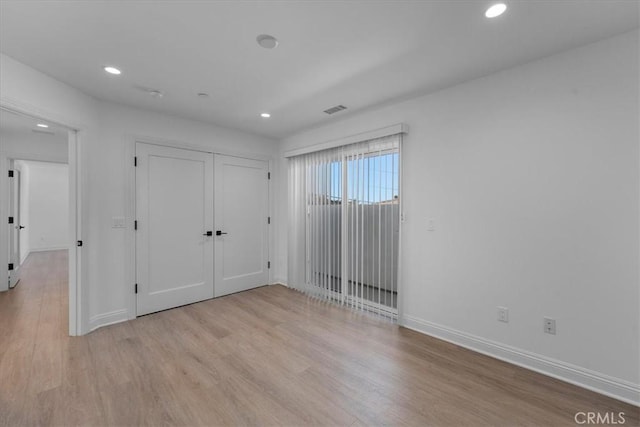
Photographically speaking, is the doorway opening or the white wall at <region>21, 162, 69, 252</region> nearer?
the doorway opening

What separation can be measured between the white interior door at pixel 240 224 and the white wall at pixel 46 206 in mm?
6996

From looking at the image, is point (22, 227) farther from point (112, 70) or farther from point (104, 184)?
point (112, 70)

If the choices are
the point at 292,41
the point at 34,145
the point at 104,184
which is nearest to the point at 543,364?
the point at 292,41

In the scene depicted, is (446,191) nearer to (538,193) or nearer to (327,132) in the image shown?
(538,193)

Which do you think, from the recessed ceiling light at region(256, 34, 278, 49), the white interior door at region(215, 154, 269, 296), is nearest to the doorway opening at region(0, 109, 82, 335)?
the white interior door at region(215, 154, 269, 296)

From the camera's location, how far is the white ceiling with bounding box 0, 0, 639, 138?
168 centimetres

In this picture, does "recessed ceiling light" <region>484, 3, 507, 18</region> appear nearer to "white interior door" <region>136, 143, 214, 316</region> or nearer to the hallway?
"white interior door" <region>136, 143, 214, 316</region>

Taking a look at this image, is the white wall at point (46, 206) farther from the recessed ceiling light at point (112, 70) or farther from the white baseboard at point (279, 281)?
the recessed ceiling light at point (112, 70)

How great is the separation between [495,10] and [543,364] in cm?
266

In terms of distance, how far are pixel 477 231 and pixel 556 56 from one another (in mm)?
1540

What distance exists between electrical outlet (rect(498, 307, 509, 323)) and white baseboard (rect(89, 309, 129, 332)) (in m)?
4.05

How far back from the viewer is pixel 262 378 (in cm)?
214

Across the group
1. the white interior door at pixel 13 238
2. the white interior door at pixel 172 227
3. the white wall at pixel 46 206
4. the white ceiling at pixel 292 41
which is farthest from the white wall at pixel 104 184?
the white wall at pixel 46 206

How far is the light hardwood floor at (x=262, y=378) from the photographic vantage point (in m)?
1.75
